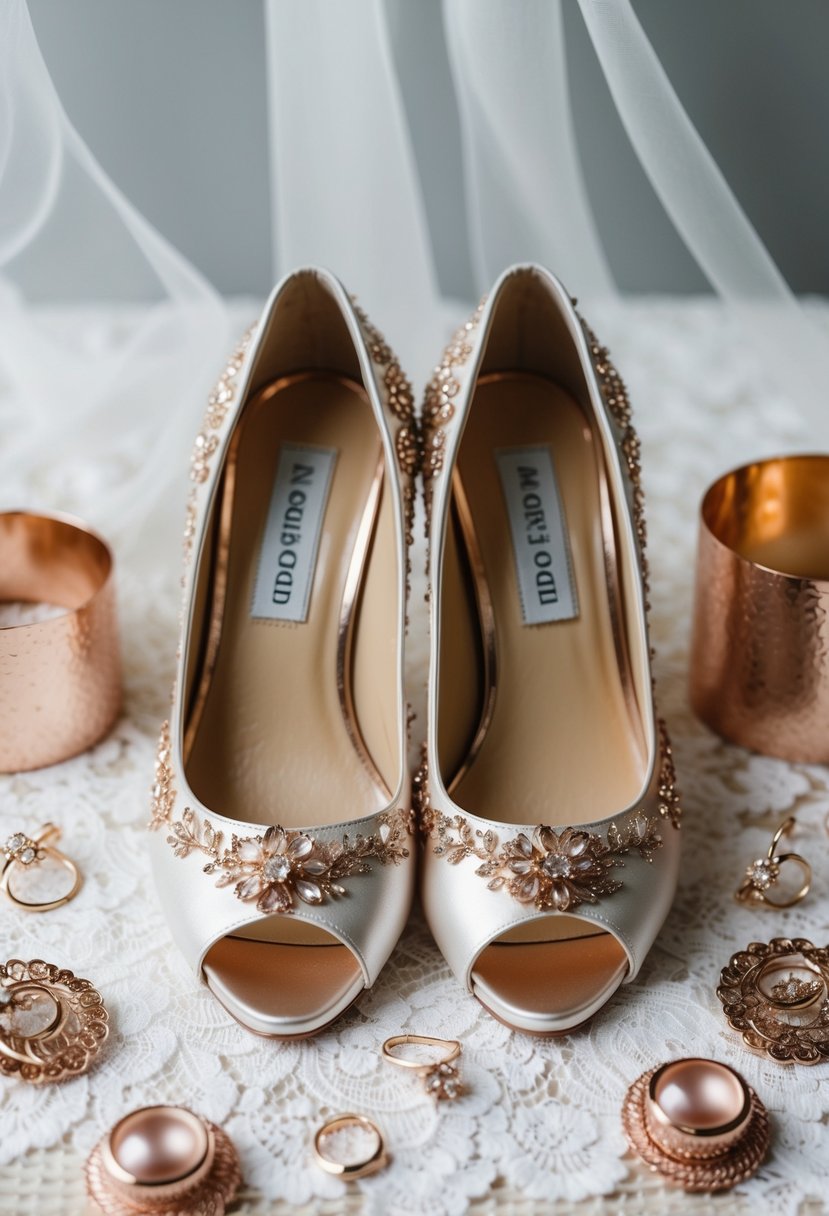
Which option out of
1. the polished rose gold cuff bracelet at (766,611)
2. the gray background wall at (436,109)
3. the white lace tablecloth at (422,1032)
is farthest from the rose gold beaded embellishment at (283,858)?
the gray background wall at (436,109)

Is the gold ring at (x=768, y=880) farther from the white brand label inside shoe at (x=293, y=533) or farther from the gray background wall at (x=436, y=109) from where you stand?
the gray background wall at (x=436, y=109)

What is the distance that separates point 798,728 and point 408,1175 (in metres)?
0.61

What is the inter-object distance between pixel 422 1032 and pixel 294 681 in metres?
0.38

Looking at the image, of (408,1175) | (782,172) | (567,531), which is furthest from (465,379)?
(782,172)

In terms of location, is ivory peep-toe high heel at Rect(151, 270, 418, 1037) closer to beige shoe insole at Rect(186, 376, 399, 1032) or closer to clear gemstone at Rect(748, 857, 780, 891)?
beige shoe insole at Rect(186, 376, 399, 1032)

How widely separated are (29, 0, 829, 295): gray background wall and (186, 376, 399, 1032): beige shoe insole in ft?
2.23

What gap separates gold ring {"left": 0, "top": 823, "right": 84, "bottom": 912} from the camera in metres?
1.11

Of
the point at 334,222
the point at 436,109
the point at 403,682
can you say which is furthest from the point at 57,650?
the point at 436,109

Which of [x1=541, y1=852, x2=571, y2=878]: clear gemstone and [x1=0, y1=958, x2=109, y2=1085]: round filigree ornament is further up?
[x1=541, y1=852, x2=571, y2=878]: clear gemstone

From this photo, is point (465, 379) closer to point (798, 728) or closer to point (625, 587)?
point (625, 587)

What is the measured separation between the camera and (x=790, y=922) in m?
1.11

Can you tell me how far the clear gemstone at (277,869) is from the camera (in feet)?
3.13

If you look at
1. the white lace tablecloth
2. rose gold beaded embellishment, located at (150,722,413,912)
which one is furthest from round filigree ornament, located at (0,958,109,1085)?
rose gold beaded embellishment, located at (150,722,413,912)

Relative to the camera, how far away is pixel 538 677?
1234 mm
